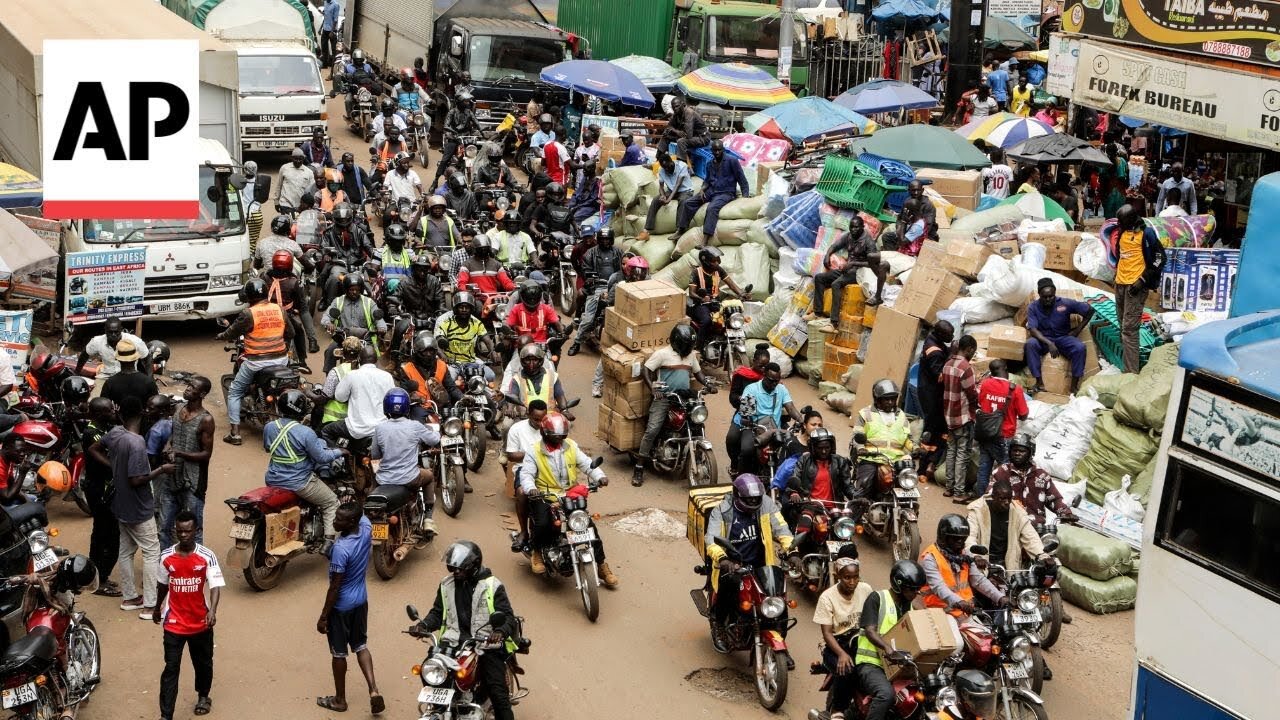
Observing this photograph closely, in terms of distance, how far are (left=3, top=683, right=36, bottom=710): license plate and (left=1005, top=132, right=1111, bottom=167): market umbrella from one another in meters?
14.2

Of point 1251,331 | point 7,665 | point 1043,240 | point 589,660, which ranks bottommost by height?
point 589,660

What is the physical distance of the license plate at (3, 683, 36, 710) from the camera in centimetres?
796

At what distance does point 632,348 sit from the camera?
43.6ft

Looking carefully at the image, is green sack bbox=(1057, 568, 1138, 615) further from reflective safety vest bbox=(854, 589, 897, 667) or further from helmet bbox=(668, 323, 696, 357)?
helmet bbox=(668, 323, 696, 357)

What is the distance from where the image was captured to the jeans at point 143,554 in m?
10.1

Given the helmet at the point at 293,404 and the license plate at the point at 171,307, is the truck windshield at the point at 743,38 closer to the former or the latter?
the license plate at the point at 171,307

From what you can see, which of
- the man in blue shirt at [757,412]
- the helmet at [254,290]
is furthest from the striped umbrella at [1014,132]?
the helmet at [254,290]

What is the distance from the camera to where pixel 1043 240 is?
15.5 meters

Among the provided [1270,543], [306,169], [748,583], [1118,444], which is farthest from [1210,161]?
[1270,543]

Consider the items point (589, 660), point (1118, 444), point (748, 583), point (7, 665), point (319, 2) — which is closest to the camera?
point (7, 665)

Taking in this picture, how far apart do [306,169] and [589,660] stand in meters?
11.0

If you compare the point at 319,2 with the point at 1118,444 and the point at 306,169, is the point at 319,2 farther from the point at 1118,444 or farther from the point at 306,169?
the point at 1118,444

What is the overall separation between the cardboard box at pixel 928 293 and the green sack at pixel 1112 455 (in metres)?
2.27

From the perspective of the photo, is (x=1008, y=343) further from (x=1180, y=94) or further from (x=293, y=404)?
(x=293, y=404)
